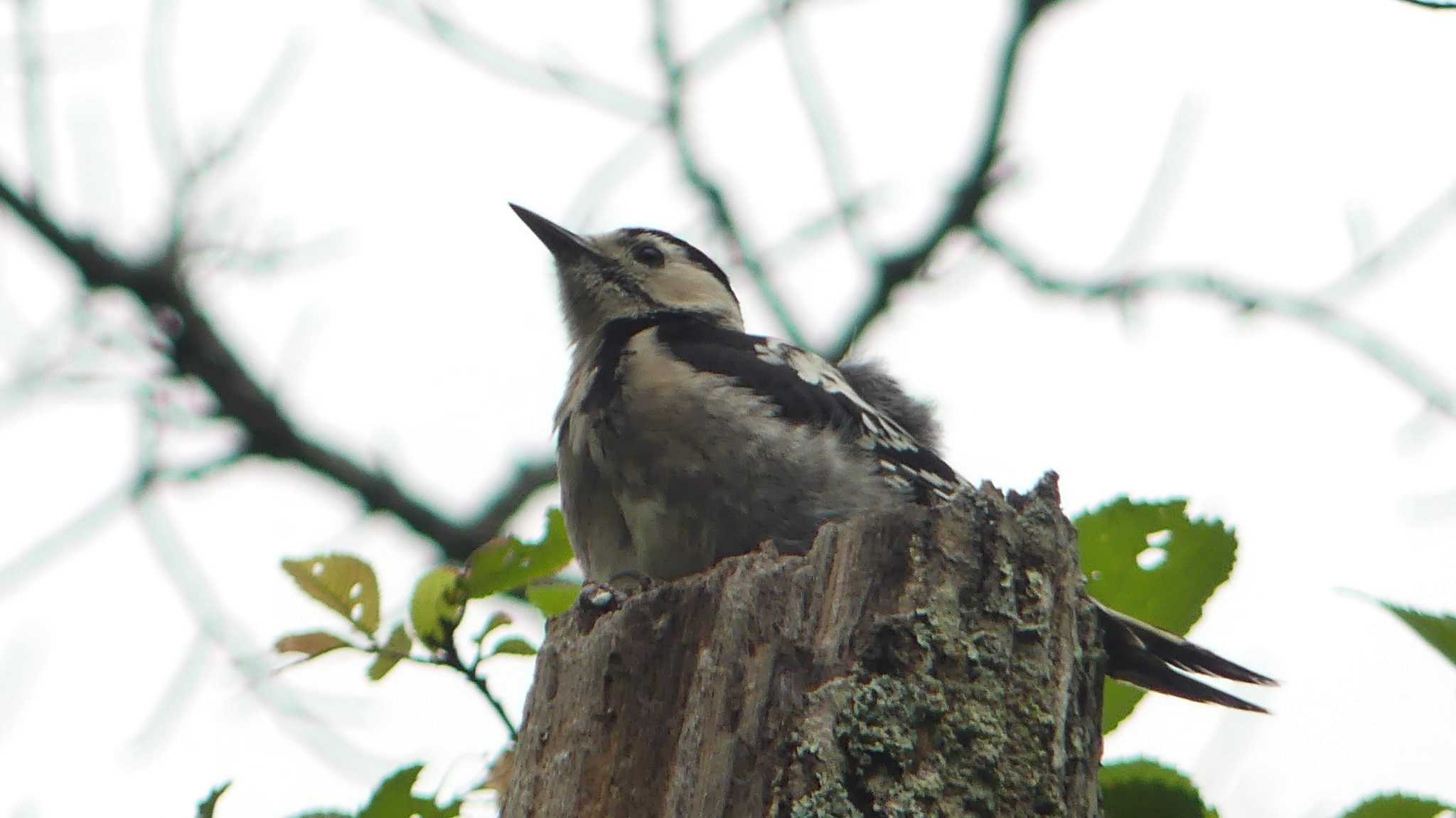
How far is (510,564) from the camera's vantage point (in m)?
3.24

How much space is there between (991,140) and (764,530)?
405 centimetres

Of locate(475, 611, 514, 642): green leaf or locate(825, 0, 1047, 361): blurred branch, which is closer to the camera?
locate(475, 611, 514, 642): green leaf

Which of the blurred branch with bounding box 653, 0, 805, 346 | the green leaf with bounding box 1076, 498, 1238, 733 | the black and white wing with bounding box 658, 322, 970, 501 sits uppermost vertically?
the blurred branch with bounding box 653, 0, 805, 346

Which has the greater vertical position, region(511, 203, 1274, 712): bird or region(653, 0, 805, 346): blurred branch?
region(653, 0, 805, 346): blurred branch

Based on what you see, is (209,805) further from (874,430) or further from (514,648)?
(874,430)

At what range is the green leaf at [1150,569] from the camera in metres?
2.61

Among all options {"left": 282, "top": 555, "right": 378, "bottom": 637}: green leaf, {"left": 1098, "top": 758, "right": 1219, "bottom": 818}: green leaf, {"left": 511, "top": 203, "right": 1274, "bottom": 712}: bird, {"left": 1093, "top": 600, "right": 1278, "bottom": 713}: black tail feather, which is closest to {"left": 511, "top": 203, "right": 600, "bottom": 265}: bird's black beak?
{"left": 511, "top": 203, "right": 1274, "bottom": 712}: bird

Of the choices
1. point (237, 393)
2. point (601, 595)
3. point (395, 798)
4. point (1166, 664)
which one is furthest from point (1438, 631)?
point (237, 393)

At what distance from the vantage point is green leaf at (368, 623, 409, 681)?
134 inches

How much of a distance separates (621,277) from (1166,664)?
3057 mm

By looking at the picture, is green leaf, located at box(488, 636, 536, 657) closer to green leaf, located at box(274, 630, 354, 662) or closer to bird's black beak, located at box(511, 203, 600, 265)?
green leaf, located at box(274, 630, 354, 662)

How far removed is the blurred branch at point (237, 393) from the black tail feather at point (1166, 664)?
207 inches

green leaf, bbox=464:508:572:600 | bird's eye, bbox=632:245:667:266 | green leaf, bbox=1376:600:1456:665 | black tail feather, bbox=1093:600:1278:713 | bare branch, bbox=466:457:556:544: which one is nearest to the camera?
green leaf, bbox=1376:600:1456:665

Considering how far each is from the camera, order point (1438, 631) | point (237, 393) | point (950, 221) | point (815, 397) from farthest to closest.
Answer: point (237, 393)
point (950, 221)
point (815, 397)
point (1438, 631)
